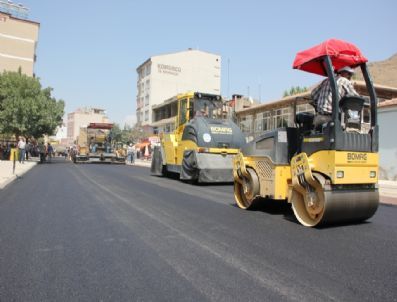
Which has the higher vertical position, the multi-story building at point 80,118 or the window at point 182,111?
the multi-story building at point 80,118

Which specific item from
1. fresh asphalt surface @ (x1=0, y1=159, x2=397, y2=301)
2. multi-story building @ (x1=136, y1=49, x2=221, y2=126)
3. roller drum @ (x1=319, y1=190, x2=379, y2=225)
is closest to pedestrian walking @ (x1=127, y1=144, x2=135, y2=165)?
fresh asphalt surface @ (x1=0, y1=159, x2=397, y2=301)

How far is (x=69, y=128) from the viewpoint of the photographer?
150m

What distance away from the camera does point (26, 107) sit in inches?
1173

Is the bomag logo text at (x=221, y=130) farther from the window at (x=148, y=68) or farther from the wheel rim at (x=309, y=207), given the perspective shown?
the window at (x=148, y=68)

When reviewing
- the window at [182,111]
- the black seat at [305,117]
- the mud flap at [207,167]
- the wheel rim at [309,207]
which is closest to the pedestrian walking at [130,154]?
the window at [182,111]

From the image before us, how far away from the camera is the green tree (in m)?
29.8

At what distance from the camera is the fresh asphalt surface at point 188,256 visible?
3236 mm

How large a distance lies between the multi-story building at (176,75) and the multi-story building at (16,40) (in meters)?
18.1

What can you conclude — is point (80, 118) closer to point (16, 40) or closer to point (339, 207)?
point (16, 40)

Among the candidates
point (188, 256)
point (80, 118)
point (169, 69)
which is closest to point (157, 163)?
point (188, 256)

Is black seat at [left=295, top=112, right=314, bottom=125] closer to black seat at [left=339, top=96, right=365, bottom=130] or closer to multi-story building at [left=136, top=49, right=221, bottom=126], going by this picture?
black seat at [left=339, top=96, right=365, bottom=130]

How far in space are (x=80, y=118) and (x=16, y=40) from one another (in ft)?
266

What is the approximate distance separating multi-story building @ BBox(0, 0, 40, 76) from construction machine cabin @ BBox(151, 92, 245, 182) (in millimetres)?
55162

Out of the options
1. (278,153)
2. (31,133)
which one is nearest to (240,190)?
(278,153)
